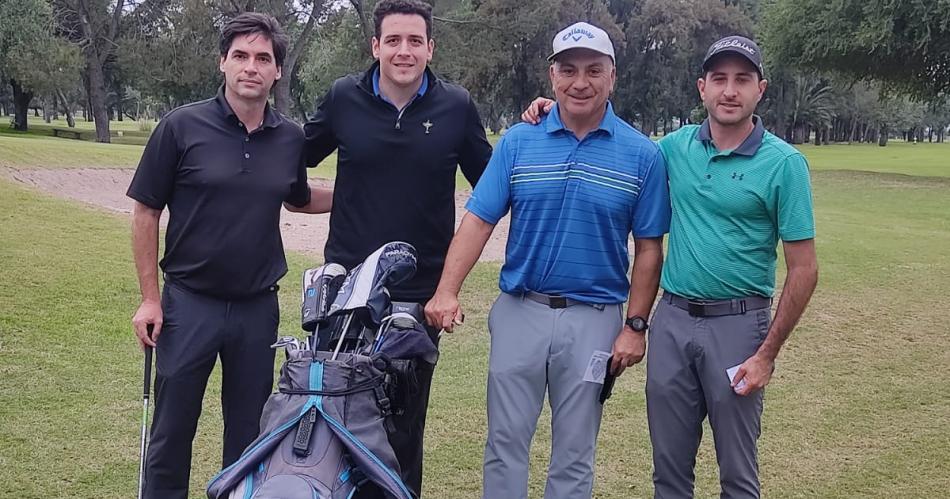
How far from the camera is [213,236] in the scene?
3732 mm

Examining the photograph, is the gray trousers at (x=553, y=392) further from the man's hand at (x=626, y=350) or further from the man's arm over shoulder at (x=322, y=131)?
the man's arm over shoulder at (x=322, y=131)

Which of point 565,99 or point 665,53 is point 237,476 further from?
point 665,53

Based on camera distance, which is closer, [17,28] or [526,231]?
[526,231]

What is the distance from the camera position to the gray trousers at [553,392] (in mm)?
3516

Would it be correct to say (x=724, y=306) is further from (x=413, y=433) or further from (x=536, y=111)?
(x=413, y=433)

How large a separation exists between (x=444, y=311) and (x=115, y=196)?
16.6 meters

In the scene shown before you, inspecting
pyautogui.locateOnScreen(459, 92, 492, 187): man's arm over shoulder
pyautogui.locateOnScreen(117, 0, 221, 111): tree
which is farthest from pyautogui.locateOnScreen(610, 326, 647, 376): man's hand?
pyautogui.locateOnScreen(117, 0, 221, 111): tree

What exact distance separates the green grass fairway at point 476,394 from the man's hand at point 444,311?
1541mm

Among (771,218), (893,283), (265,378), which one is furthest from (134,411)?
(893,283)

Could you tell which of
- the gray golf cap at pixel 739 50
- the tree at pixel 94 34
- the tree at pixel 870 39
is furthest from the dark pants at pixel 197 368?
the tree at pixel 94 34

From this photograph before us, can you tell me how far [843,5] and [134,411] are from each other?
29326 millimetres

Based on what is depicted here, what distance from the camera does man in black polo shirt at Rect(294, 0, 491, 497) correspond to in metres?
3.87

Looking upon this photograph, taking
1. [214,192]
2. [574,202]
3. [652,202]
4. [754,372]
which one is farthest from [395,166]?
[754,372]

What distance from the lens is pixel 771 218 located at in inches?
138
